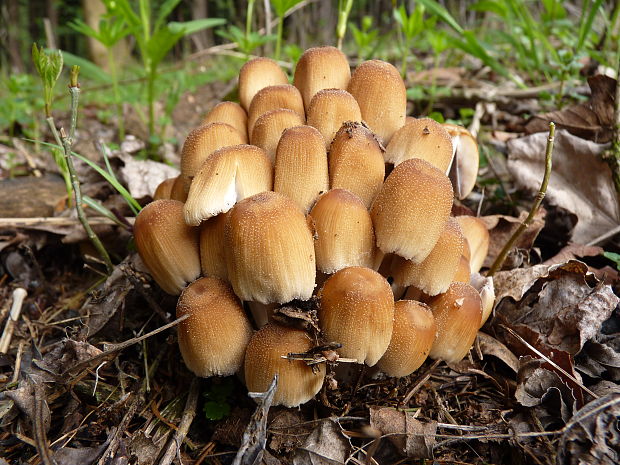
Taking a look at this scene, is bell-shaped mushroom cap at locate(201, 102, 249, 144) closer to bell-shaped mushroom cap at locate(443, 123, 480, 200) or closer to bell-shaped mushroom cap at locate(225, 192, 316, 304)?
bell-shaped mushroom cap at locate(225, 192, 316, 304)

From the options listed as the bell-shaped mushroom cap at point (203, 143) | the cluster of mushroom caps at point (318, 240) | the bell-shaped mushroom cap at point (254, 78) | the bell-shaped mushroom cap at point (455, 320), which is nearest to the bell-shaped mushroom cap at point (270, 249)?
the cluster of mushroom caps at point (318, 240)

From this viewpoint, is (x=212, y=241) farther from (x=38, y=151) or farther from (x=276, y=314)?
(x=38, y=151)

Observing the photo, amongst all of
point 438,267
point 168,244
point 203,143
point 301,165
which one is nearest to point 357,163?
point 301,165

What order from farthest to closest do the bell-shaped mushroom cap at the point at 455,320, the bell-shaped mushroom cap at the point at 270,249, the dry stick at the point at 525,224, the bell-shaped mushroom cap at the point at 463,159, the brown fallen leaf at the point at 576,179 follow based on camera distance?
the brown fallen leaf at the point at 576,179 → the bell-shaped mushroom cap at the point at 463,159 → the dry stick at the point at 525,224 → the bell-shaped mushroom cap at the point at 455,320 → the bell-shaped mushroom cap at the point at 270,249

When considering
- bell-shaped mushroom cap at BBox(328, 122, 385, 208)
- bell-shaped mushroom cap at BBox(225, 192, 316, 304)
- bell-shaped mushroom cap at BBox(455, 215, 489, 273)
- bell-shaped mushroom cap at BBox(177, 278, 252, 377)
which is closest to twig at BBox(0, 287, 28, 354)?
bell-shaped mushroom cap at BBox(177, 278, 252, 377)

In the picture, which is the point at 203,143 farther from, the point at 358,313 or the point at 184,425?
the point at 184,425

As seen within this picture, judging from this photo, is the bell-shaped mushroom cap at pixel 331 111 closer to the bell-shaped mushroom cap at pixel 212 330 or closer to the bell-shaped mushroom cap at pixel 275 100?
the bell-shaped mushroom cap at pixel 275 100

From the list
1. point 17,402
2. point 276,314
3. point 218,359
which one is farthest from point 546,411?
point 17,402

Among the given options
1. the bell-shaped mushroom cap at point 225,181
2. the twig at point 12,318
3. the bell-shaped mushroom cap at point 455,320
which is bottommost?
the twig at point 12,318
